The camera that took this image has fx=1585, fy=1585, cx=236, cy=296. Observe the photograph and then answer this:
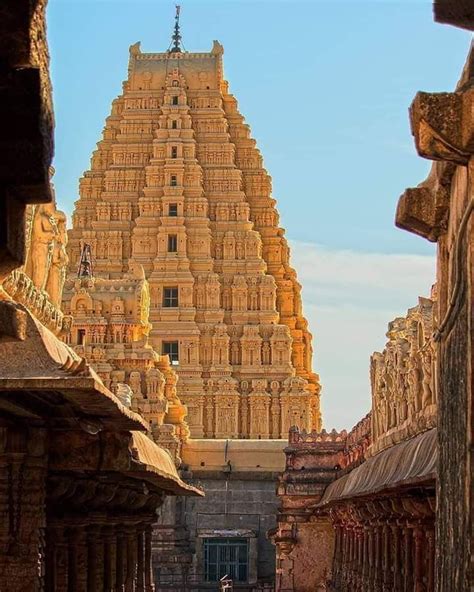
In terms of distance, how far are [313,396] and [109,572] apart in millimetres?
50506

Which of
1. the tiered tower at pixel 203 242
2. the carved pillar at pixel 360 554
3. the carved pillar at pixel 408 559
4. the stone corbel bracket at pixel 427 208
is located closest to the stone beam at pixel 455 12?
the stone corbel bracket at pixel 427 208

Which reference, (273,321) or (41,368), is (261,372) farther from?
(41,368)

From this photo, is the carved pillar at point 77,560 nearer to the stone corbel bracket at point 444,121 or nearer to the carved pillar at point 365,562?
the stone corbel bracket at point 444,121

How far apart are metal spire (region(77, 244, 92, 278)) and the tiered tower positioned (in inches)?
52.6

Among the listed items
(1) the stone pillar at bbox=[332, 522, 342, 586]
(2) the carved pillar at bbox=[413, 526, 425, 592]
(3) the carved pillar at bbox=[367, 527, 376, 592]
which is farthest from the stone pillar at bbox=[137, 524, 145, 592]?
(1) the stone pillar at bbox=[332, 522, 342, 586]

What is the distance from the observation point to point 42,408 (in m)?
13.7

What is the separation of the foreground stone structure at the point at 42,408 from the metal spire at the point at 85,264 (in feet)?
141

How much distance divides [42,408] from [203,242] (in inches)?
2192

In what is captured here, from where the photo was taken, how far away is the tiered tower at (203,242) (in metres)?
66.4

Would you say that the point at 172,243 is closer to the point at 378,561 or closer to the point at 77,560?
the point at 378,561

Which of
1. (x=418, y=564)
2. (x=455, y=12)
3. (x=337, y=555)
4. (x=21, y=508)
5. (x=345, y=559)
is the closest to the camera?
(x=455, y=12)

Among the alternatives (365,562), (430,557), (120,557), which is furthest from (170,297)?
(430,557)

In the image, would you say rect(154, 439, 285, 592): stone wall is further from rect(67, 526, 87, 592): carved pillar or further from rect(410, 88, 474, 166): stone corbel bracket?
rect(410, 88, 474, 166): stone corbel bracket

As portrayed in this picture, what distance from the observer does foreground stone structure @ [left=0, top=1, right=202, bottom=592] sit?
471cm
